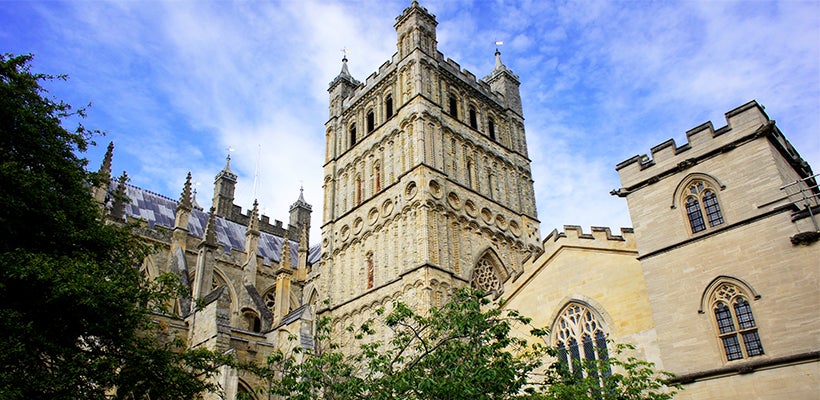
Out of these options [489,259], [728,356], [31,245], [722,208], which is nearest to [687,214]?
[722,208]

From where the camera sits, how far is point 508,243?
28.3 metres

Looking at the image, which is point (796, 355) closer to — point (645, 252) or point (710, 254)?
point (710, 254)

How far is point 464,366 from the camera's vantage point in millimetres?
11914

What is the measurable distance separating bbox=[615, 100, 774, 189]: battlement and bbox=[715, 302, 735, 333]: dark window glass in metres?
3.77

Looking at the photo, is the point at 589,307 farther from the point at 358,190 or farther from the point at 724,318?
the point at 358,190

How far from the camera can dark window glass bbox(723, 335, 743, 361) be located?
13442mm

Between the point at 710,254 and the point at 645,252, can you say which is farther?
the point at 645,252

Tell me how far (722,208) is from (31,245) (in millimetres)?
15816

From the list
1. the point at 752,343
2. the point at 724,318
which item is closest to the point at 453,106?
the point at 724,318

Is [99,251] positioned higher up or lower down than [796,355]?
higher up

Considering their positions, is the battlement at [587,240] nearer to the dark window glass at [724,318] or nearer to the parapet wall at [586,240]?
the parapet wall at [586,240]

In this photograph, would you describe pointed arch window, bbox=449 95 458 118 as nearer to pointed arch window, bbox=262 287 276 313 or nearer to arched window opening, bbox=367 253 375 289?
arched window opening, bbox=367 253 375 289

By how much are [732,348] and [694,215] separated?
3374 millimetres

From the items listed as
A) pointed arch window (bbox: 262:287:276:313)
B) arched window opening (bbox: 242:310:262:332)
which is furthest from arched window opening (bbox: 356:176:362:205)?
pointed arch window (bbox: 262:287:276:313)
